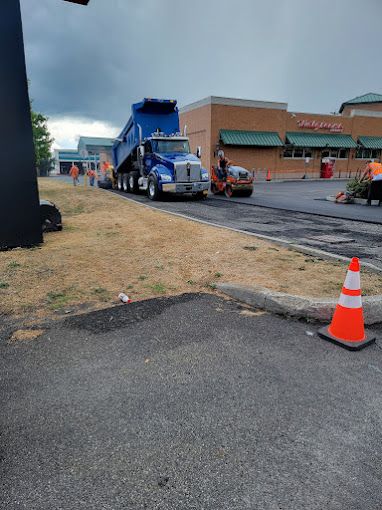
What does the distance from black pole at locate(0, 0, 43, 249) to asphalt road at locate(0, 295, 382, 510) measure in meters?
3.78

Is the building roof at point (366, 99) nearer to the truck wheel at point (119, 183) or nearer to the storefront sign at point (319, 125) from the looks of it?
the storefront sign at point (319, 125)

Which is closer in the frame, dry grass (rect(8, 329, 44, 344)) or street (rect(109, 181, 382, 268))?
dry grass (rect(8, 329, 44, 344))

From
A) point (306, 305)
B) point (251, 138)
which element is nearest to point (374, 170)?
point (306, 305)

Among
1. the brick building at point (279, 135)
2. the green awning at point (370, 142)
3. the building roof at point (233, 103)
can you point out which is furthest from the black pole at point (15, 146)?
the green awning at point (370, 142)

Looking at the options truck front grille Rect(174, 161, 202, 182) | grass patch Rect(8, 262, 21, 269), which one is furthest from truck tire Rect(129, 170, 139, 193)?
grass patch Rect(8, 262, 21, 269)

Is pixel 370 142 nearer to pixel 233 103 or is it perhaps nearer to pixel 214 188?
pixel 233 103

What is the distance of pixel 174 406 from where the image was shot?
2385 millimetres

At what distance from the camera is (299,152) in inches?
1569

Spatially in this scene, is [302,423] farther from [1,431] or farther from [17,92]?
[17,92]

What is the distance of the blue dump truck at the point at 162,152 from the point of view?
1525 cm

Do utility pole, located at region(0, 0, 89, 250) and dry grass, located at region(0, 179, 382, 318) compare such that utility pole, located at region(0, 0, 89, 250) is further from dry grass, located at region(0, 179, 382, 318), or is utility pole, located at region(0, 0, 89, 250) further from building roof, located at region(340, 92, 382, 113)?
building roof, located at region(340, 92, 382, 113)

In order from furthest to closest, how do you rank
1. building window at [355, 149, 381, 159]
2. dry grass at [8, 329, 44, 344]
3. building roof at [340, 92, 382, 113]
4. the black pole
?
building roof at [340, 92, 382, 113], building window at [355, 149, 381, 159], the black pole, dry grass at [8, 329, 44, 344]

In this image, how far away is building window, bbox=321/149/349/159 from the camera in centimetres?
4114

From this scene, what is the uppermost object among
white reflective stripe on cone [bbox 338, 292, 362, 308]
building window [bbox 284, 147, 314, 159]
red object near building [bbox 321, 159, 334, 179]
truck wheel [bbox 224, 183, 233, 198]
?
building window [bbox 284, 147, 314, 159]
